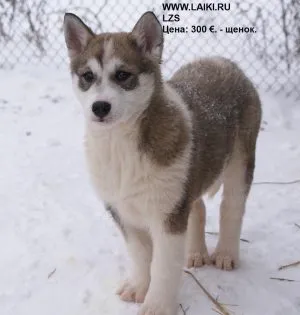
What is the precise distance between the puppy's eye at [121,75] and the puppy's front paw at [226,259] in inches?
59.6

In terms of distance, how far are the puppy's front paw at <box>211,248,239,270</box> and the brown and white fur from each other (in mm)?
554

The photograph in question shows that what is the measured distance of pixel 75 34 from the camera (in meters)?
3.33

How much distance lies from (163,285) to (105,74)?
1.22 metres

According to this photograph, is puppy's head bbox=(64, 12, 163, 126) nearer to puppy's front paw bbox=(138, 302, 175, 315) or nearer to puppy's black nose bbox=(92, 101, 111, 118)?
puppy's black nose bbox=(92, 101, 111, 118)

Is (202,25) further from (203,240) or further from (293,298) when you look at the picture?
(293,298)

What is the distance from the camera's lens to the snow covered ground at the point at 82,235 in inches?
140

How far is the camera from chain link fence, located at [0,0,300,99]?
724cm

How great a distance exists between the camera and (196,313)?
3453 mm

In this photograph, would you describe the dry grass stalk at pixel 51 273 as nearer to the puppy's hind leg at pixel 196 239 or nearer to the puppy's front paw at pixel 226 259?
the puppy's hind leg at pixel 196 239

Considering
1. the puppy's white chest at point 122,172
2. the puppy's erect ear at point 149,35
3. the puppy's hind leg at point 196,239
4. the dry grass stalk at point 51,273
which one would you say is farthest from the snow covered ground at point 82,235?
the puppy's erect ear at point 149,35

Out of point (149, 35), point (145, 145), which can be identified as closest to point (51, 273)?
point (145, 145)

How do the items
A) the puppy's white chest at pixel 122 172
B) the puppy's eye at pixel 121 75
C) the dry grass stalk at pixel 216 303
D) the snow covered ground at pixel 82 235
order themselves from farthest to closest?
the snow covered ground at pixel 82 235 < the dry grass stalk at pixel 216 303 < the puppy's white chest at pixel 122 172 < the puppy's eye at pixel 121 75

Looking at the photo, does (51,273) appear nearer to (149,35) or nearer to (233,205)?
(233,205)

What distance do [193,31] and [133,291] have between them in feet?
16.1
